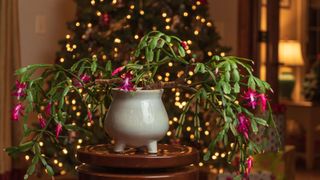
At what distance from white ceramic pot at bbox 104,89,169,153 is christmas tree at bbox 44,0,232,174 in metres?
1.84

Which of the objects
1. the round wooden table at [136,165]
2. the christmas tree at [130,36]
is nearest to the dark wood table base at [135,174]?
the round wooden table at [136,165]

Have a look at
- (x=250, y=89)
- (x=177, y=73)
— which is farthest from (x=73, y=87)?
(x=177, y=73)

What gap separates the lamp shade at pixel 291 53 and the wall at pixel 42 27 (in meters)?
3.05

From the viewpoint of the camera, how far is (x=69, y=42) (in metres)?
4.30

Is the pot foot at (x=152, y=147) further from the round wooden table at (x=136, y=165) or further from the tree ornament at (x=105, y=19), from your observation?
the tree ornament at (x=105, y=19)

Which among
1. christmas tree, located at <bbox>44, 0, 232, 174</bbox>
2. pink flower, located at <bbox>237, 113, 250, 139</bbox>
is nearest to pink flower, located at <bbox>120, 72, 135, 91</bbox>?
pink flower, located at <bbox>237, 113, 250, 139</bbox>

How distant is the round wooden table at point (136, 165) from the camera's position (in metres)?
2.22

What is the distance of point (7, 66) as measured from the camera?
4.20m

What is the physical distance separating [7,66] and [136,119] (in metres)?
2.09

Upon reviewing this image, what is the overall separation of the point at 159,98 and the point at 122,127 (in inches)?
6.2

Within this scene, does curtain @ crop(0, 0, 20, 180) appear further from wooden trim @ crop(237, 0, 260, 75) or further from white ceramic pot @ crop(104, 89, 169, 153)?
white ceramic pot @ crop(104, 89, 169, 153)

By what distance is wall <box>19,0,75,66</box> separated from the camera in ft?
14.8

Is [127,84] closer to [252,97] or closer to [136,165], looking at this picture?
[136,165]

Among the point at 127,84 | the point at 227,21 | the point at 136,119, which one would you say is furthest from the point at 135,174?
the point at 227,21
